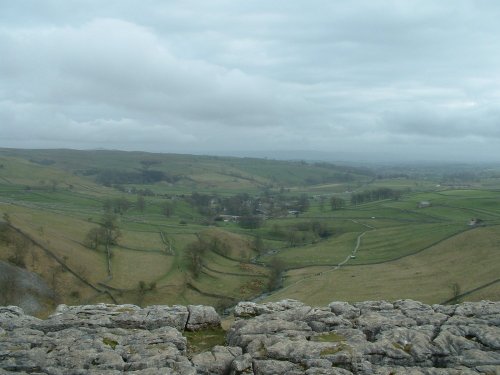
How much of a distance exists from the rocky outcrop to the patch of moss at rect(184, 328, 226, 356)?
1.79 feet

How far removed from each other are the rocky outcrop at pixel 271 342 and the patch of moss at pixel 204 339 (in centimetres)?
55

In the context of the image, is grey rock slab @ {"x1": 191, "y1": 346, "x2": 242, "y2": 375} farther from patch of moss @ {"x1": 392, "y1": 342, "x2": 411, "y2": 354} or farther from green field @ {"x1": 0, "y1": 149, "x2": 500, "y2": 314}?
green field @ {"x1": 0, "y1": 149, "x2": 500, "y2": 314}

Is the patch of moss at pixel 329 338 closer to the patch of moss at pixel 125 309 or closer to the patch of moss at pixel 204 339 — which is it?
the patch of moss at pixel 204 339

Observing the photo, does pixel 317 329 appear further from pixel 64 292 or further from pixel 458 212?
pixel 458 212

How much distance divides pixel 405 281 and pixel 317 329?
2442 inches

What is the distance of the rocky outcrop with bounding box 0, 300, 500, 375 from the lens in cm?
2184

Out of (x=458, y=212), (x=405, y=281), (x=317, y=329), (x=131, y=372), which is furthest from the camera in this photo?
(x=458, y=212)

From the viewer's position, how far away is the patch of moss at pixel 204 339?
26938 millimetres

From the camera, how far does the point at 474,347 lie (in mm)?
23984

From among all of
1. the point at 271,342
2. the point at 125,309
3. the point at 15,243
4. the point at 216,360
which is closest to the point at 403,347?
the point at 271,342

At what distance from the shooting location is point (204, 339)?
28938 millimetres

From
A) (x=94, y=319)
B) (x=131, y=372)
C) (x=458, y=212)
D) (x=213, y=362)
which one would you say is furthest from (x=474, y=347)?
(x=458, y=212)

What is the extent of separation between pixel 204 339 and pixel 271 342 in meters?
6.45

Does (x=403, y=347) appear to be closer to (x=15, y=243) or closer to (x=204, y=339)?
(x=204, y=339)
